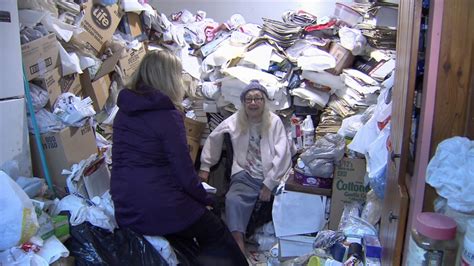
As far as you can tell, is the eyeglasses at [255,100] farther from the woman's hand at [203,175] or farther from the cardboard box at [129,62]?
the cardboard box at [129,62]

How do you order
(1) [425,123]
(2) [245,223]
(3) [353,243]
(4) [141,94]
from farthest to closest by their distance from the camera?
1. (2) [245,223]
2. (4) [141,94]
3. (3) [353,243]
4. (1) [425,123]

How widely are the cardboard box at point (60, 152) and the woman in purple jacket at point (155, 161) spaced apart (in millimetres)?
416

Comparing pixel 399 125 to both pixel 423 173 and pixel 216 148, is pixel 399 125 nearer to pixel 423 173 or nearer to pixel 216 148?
pixel 423 173

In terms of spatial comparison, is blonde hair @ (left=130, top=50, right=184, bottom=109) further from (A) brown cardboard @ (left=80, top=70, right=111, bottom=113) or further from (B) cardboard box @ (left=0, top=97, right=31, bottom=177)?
(A) brown cardboard @ (left=80, top=70, right=111, bottom=113)

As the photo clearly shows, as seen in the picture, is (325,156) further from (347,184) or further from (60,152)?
(60,152)

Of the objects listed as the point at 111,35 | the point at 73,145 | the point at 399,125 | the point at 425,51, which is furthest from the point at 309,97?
the point at 425,51

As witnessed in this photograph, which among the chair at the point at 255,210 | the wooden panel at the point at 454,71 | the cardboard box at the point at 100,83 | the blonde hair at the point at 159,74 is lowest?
the chair at the point at 255,210

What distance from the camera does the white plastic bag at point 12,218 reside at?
5.10 ft

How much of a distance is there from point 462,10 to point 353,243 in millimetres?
1206

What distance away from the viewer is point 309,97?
133 inches

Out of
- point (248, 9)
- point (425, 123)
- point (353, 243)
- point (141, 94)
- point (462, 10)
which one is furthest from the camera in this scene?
point (248, 9)

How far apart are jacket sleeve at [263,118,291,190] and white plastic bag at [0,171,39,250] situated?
1.69m

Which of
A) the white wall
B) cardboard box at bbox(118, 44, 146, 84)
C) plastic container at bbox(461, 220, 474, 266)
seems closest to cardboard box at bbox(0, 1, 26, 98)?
cardboard box at bbox(118, 44, 146, 84)

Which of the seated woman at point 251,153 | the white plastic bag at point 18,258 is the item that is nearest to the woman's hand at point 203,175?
the seated woman at point 251,153
